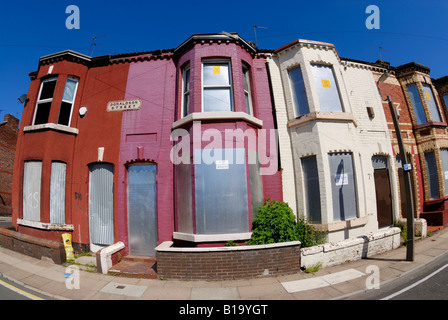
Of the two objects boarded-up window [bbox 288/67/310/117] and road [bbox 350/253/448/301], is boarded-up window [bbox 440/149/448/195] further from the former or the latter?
boarded-up window [bbox 288/67/310/117]

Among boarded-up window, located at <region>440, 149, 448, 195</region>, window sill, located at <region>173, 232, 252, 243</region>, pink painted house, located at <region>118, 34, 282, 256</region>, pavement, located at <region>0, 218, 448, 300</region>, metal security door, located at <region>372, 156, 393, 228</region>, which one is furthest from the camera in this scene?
boarded-up window, located at <region>440, 149, 448, 195</region>

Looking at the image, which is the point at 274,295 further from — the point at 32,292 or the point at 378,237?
the point at 32,292

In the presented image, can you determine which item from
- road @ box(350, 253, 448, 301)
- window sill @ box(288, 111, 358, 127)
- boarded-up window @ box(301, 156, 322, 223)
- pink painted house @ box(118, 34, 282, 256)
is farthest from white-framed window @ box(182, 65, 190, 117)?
road @ box(350, 253, 448, 301)

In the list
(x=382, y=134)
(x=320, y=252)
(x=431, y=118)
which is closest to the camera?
(x=320, y=252)

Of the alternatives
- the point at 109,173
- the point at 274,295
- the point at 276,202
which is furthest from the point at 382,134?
the point at 109,173

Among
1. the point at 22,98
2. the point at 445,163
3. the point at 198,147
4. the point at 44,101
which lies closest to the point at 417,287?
the point at 198,147

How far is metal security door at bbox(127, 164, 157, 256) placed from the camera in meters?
7.47

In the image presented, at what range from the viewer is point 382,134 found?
365 inches

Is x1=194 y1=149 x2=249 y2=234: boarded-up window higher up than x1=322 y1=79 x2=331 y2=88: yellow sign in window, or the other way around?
x1=322 y1=79 x2=331 y2=88: yellow sign in window

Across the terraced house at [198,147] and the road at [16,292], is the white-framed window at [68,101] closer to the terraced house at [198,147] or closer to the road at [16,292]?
the terraced house at [198,147]

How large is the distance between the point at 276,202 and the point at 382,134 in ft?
21.4

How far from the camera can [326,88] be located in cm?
824

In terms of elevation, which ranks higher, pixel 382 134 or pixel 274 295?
pixel 382 134

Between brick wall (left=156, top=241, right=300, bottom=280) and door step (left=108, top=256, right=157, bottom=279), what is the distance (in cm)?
55
